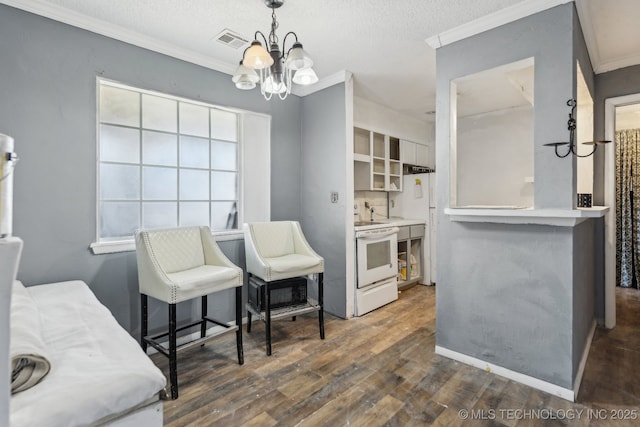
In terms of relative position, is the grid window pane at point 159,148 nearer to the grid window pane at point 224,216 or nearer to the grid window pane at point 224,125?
the grid window pane at point 224,125

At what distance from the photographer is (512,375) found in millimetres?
2096

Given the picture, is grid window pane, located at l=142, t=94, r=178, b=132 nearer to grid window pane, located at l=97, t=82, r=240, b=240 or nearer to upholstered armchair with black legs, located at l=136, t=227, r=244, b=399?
grid window pane, located at l=97, t=82, r=240, b=240

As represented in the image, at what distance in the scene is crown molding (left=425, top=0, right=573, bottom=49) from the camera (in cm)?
197

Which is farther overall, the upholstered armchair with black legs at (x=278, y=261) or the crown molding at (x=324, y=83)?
the crown molding at (x=324, y=83)

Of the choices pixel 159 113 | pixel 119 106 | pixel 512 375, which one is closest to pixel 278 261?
pixel 159 113

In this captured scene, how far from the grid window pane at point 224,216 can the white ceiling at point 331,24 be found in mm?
1231

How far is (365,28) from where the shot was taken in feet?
7.62

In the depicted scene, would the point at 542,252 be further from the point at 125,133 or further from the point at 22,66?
the point at 22,66

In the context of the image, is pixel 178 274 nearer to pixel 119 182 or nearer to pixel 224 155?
pixel 119 182

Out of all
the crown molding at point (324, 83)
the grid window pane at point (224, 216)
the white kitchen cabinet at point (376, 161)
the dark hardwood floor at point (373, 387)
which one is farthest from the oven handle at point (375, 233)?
the crown molding at point (324, 83)

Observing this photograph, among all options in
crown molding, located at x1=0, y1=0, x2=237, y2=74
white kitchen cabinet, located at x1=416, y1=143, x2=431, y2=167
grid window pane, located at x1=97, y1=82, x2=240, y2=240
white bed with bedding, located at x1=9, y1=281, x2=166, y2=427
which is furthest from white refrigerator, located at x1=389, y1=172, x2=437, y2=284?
white bed with bedding, located at x1=9, y1=281, x2=166, y2=427

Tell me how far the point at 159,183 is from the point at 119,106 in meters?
0.64

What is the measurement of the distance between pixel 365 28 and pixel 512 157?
9.97ft

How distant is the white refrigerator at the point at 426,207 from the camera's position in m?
4.42
